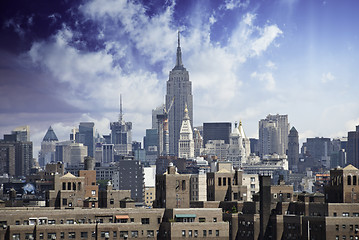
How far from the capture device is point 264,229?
16325 cm

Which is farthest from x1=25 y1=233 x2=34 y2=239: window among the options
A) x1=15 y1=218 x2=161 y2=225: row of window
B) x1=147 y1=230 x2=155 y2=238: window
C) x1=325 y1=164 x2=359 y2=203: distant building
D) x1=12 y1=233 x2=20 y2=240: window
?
x1=325 y1=164 x2=359 y2=203: distant building

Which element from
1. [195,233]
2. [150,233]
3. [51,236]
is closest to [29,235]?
[51,236]

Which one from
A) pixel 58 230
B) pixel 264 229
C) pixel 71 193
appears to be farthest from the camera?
pixel 71 193

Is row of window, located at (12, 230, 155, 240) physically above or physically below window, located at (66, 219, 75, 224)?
below

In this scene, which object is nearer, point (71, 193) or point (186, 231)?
point (186, 231)

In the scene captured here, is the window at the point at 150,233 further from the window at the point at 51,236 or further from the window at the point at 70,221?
the window at the point at 51,236

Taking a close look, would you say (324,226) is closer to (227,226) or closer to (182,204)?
(227,226)

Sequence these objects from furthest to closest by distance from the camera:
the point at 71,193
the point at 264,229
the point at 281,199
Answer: the point at 71,193
the point at 281,199
the point at 264,229

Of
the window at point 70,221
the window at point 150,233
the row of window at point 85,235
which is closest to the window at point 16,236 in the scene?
the row of window at point 85,235

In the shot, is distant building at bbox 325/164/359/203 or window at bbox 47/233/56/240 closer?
window at bbox 47/233/56/240

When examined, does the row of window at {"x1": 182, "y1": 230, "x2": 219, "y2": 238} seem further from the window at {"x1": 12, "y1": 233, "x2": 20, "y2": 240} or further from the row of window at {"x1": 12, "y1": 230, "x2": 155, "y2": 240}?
the window at {"x1": 12, "y1": 233, "x2": 20, "y2": 240}

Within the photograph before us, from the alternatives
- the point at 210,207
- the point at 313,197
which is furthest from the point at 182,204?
the point at 313,197

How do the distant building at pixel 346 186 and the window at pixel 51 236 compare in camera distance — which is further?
the distant building at pixel 346 186

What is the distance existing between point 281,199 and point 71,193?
3628 centimetres
